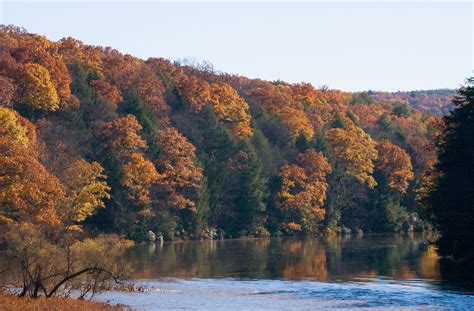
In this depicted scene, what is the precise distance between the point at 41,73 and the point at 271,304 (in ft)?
219

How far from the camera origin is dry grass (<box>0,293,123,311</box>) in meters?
37.2

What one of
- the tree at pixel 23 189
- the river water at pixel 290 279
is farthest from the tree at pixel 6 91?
the tree at pixel 23 189

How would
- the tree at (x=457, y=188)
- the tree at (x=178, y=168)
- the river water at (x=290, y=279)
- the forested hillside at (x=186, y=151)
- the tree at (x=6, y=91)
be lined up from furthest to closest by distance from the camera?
1. the tree at (x=178, y=168)
2. the forested hillside at (x=186, y=151)
3. the tree at (x=6, y=91)
4. the tree at (x=457, y=188)
5. the river water at (x=290, y=279)

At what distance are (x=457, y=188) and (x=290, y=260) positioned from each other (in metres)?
17.5

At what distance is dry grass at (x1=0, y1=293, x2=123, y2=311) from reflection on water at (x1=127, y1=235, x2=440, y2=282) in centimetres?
1790

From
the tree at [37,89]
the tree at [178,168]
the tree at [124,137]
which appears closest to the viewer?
the tree at [124,137]

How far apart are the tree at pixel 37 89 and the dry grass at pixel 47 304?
66.5m

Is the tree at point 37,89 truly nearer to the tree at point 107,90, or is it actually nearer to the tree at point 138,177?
the tree at point 138,177

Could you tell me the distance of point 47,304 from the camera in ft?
126

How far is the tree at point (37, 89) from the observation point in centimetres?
10488

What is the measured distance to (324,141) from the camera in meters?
133

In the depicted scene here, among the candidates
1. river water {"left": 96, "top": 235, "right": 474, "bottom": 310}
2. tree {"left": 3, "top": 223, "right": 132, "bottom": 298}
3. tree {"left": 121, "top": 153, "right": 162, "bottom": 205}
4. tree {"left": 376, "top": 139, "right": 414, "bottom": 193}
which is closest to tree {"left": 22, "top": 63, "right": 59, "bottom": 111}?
tree {"left": 121, "top": 153, "right": 162, "bottom": 205}

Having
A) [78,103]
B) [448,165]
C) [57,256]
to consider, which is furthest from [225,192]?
[57,256]

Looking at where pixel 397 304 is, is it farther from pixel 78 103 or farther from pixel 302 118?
pixel 302 118
